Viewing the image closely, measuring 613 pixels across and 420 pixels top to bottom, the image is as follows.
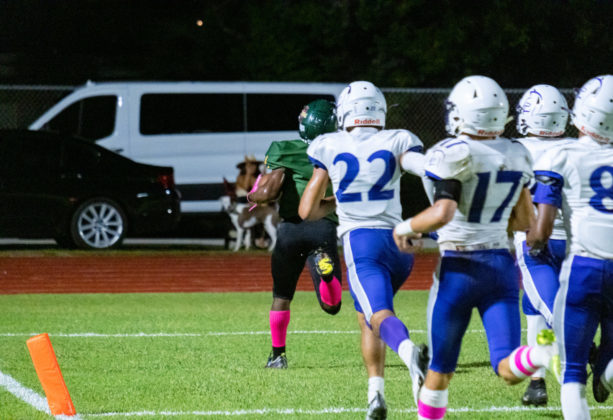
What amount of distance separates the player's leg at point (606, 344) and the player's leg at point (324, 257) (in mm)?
2370

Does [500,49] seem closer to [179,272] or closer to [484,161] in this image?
[179,272]

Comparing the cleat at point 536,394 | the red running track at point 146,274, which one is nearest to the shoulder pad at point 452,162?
the cleat at point 536,394

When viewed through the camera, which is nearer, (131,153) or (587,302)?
(587,302)

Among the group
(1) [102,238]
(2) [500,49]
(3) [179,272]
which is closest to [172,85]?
(1) [102,238]

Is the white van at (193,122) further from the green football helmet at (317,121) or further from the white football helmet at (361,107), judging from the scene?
the white football helmet at (361,107)

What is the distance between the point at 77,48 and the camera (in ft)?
91.6

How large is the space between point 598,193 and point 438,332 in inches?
40.0

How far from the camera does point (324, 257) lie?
284 inches

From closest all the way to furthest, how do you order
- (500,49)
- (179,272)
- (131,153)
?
(179,272)
(131,153)
(500,49)

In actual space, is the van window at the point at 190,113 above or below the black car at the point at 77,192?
above

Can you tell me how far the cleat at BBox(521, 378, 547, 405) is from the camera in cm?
643

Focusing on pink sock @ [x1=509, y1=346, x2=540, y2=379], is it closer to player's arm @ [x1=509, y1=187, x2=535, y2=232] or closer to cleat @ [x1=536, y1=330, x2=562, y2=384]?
cleat @ [x1=536, y1=330, x2=562, y2=384]


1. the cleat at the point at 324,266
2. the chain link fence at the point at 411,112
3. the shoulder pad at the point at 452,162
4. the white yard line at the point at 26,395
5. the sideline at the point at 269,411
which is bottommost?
the white yard line at the point at 26,395

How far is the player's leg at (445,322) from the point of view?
4910 millimetres
